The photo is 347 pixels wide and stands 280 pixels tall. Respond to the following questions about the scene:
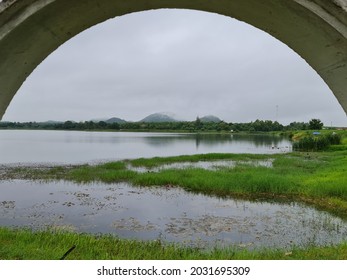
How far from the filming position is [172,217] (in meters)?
11.2

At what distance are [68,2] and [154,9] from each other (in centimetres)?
102

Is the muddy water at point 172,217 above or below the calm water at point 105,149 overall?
below

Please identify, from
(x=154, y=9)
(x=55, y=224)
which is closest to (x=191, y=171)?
(x=55, y=224)

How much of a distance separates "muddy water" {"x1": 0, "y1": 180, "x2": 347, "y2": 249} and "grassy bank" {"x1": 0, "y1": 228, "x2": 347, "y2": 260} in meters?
1.67

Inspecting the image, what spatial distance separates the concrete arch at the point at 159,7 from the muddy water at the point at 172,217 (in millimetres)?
5849

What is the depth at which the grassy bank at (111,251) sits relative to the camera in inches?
221

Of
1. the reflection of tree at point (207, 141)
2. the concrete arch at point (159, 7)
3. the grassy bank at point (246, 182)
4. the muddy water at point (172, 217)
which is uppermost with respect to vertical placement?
the concrete arch at point (159, 7)

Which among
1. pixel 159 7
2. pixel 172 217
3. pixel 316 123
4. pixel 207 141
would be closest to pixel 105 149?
Result: pixel 207 141

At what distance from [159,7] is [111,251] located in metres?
4.82

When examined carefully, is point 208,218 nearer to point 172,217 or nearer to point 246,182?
point 172,217

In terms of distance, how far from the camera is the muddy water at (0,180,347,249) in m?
9.09

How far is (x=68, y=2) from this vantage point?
3.04 meters

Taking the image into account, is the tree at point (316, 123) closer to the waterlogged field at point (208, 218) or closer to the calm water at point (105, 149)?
the calm water at point (105, 149)

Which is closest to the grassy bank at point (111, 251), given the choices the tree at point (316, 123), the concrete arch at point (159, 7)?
the concrete arch at point (159, 7)
